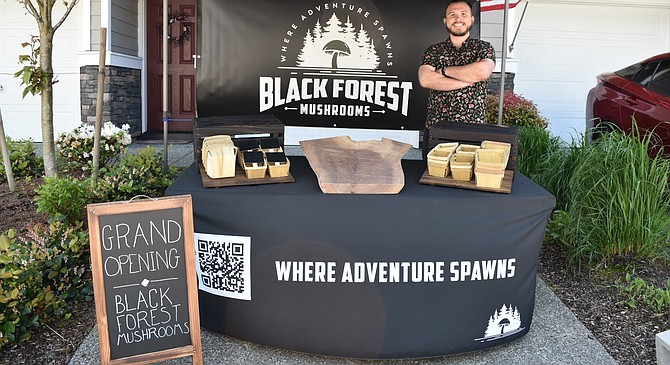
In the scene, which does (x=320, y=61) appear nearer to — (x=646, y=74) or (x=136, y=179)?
(x=136, y=179)

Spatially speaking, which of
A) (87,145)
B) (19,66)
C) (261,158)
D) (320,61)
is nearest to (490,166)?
(261,158)

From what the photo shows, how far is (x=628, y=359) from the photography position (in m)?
2.88

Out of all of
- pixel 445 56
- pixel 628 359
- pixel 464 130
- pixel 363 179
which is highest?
pixel 445 56

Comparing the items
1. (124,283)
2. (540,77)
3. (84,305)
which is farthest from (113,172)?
(540,77)

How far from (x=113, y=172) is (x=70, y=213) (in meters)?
0.72

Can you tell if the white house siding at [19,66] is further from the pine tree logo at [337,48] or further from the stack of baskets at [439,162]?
the stack of baskets at [439,162]

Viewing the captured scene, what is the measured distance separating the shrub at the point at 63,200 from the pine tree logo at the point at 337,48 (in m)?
2.07

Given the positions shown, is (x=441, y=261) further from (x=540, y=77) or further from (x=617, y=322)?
(x=540, y=77)

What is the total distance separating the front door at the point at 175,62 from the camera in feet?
27.0

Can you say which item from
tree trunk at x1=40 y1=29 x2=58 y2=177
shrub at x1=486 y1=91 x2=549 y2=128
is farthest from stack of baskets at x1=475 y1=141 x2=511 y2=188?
shrub at x1=486 y1=91 x2=549 y2=128

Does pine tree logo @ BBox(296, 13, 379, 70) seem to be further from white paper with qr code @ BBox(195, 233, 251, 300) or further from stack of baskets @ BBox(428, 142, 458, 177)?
white paper with qr code @ BBox(195, 233, 251, 300)

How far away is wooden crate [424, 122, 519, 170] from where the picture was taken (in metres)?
2.98

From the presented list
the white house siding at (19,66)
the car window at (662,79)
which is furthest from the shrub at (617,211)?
the white house siding at (19,66)

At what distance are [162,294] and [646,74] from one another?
5410mm
